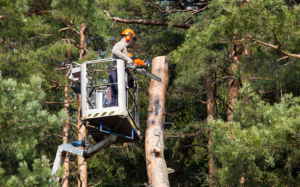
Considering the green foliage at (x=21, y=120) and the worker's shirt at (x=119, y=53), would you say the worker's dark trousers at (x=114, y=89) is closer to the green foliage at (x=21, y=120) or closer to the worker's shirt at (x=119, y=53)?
the worker's shirt at (x=119, y=53)

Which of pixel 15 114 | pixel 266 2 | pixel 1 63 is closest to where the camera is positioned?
pixel 15 114

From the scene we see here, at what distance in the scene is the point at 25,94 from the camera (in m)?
6.74

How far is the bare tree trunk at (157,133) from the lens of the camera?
7828 mm

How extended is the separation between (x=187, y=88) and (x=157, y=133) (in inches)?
280

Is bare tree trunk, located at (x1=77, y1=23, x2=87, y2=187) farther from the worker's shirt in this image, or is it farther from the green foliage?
the worker's shirt

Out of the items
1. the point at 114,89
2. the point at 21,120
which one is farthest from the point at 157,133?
the point at 21,120

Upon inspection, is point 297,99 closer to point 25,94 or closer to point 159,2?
point 25,94

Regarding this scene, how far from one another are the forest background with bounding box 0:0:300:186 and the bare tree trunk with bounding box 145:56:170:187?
11.4 inches

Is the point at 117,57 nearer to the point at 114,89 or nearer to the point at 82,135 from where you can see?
the point at 114,89

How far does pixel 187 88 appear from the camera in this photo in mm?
15031

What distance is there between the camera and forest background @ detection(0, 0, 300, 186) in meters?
6.94

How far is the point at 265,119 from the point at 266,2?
8.49 ft

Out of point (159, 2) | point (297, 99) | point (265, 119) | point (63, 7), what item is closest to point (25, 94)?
point (63, 7)

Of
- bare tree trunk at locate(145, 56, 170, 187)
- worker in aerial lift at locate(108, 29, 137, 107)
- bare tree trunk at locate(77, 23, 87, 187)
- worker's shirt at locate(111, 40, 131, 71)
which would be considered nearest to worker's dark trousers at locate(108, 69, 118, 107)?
worker in aerial lift at locate(108, 29, 137, 107)
